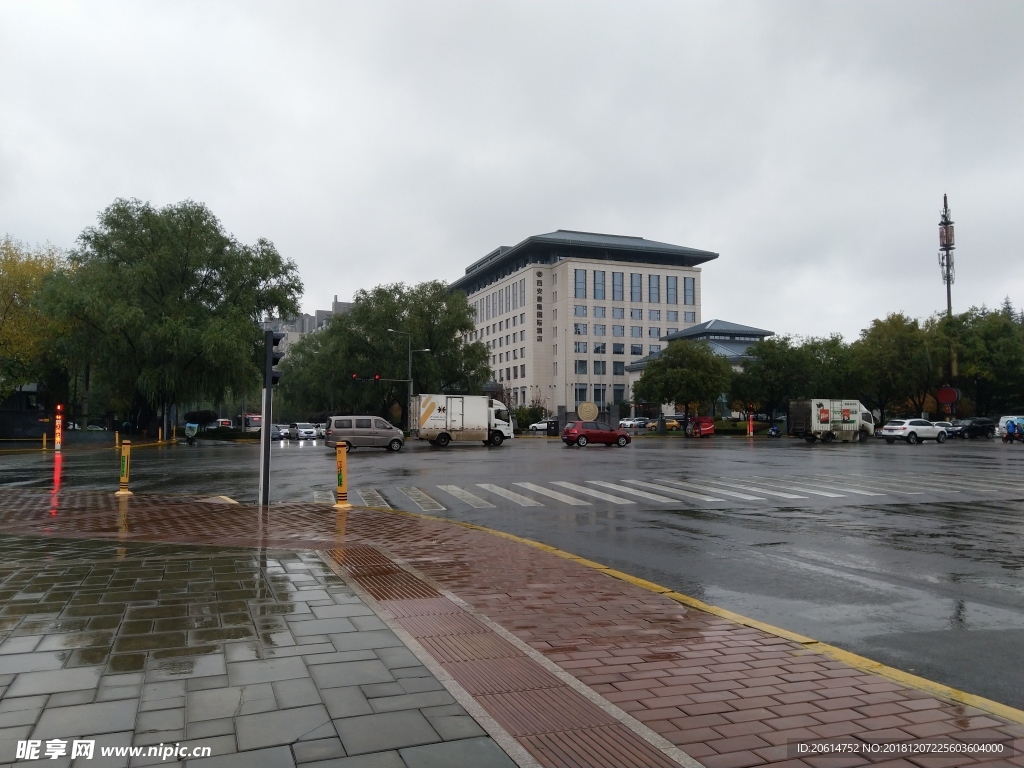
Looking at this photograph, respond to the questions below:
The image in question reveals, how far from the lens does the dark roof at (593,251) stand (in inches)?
4461

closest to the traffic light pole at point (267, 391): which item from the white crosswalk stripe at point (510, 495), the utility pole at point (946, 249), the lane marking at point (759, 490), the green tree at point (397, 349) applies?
the white crosswalk stripe at point (510, 495)

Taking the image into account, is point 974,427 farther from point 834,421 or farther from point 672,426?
point 672,426

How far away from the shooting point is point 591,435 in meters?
44.1

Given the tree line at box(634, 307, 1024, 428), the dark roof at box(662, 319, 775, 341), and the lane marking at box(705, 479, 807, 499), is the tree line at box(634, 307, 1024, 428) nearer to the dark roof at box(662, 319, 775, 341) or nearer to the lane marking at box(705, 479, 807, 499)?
the dark roof at box(662, 319, 775, 341)

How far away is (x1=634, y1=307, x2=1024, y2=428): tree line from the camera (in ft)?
204

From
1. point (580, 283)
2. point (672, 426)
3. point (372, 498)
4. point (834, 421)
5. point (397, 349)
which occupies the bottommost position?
point (372, 498)

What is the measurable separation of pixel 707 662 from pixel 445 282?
224ft

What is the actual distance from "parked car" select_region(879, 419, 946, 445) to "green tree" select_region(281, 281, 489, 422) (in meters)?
34.3

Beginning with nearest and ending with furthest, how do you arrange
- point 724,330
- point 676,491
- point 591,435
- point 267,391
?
point 267,391, point 676,491, point 591,435, point 724,330

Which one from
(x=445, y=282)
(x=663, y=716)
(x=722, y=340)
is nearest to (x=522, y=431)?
(x=445, y=282)

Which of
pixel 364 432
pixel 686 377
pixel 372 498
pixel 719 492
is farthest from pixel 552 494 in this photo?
pixel 686 377

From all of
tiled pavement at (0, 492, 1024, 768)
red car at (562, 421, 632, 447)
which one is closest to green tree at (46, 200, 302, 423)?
red car at (562, 421, 632, 447)

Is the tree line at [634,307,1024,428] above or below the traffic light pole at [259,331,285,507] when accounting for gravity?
above

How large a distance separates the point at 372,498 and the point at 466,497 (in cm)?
199
